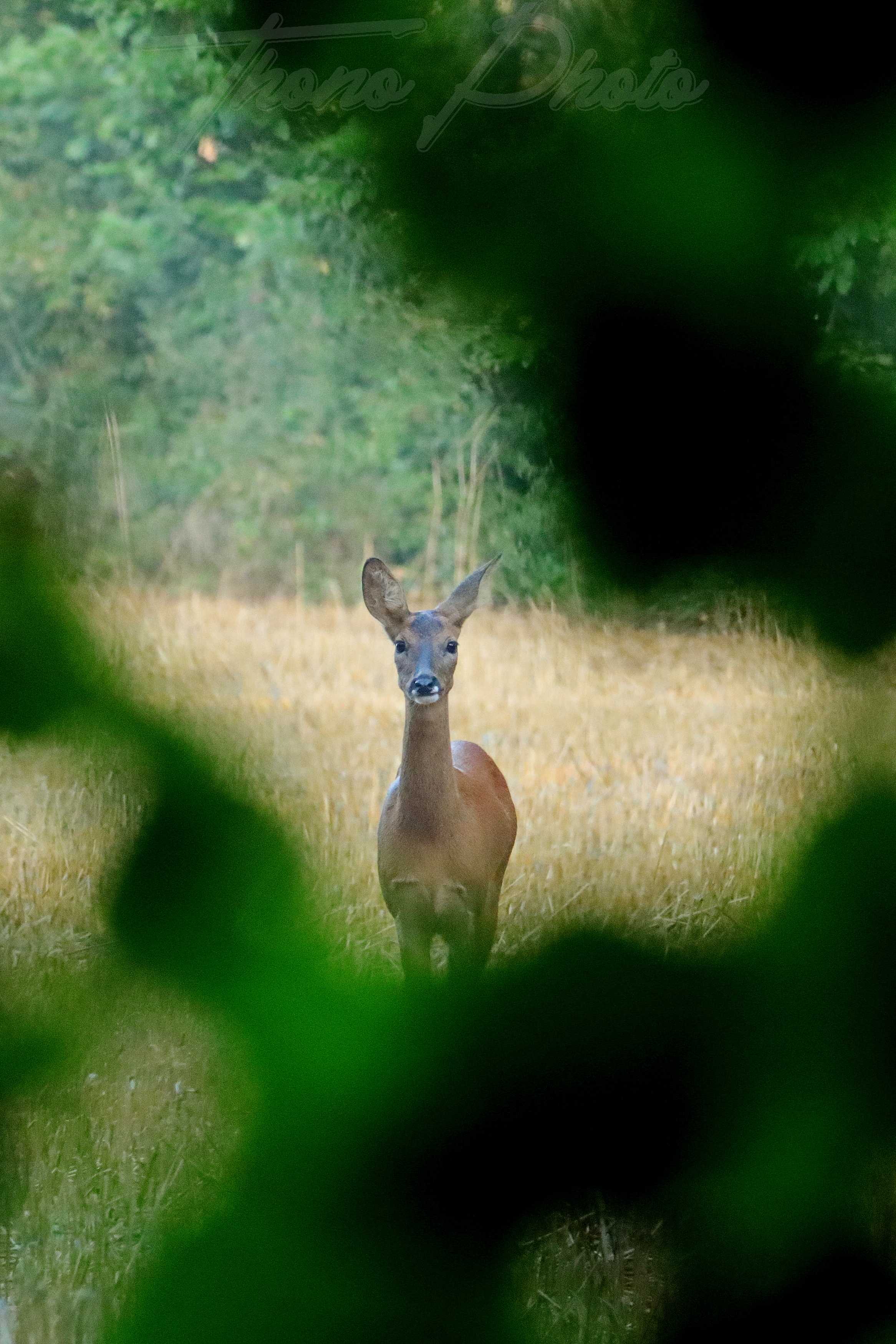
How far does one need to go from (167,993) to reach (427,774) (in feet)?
6.20

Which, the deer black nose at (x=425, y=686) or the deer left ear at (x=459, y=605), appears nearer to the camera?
the deer black nose at (x=425, y=686)

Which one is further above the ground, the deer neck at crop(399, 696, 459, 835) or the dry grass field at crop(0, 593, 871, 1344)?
the dry grass field at crop(0, 593, 871, 1344)

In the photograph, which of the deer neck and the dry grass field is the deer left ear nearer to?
the deer neck

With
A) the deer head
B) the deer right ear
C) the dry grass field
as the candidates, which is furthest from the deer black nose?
the dry grass field

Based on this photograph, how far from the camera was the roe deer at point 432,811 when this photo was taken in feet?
7.16

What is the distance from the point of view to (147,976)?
1.11ft

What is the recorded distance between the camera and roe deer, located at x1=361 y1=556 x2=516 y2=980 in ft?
7.16

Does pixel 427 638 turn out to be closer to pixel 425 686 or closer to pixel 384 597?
pixel 425 686

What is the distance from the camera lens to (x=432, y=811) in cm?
221

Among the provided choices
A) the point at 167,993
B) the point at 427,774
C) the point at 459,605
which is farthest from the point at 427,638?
the point at 167,993

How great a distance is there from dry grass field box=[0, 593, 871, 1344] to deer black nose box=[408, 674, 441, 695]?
0.22 meters

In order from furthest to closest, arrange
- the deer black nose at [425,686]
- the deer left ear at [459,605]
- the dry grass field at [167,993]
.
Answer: the deer left ear at [459,605] → the deer black nose at [425,686] → the dry grass field at [167,993]

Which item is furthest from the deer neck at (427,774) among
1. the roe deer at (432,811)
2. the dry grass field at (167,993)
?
the dry grass field at (167,993)

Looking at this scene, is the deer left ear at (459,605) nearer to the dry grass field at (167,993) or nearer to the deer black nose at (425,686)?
the deer black nose at (425,686)
